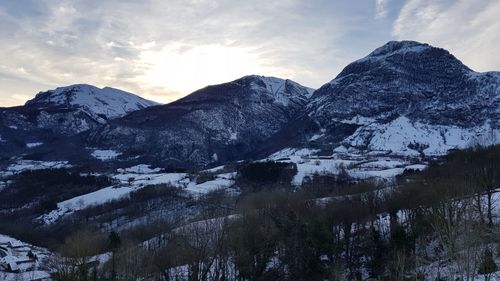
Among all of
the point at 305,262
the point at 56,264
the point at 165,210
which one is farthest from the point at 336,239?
the point at 165,210

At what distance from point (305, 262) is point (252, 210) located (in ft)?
81.0

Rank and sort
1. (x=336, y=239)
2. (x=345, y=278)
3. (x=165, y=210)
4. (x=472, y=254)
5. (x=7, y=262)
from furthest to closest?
1. (x=165, y=210)
2. (x=7, y=262)
3. (x=336, y=239)
4. (x=345, y=278)
5. (x=472, y=254)

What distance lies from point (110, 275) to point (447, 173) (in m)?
62.6

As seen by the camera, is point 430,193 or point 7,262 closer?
point 430,193

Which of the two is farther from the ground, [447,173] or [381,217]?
[447,173]

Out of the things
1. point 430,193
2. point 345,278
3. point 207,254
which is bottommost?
point 345,278

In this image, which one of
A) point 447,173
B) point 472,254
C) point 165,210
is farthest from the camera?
point 165,210

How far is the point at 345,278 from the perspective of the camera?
72.6 meters

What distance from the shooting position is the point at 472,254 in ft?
112

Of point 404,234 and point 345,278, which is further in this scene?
point 345,278

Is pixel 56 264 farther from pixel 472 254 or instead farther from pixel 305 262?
pixel 472 254

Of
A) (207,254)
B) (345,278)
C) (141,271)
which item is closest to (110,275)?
(141,271)

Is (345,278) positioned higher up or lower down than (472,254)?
lower down

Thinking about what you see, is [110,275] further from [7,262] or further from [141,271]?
[7,262]
